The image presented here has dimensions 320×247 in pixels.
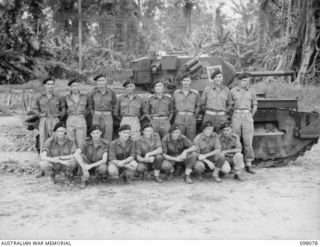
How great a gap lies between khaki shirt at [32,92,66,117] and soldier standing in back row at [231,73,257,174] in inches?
107

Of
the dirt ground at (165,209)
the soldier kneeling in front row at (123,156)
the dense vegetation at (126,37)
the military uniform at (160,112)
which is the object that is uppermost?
the dense vegetation at (126,37)

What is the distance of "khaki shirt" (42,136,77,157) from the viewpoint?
242 inches

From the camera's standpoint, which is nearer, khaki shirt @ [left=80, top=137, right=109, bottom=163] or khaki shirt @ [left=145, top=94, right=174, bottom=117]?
khaki shirt @ [left=80, top=137, right=109, bottom=163]

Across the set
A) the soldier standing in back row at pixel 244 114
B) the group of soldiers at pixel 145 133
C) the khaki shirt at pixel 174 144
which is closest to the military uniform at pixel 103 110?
the group of soldiers at pixel 145 133

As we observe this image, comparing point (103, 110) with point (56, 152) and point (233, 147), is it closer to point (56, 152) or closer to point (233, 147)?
point (56, 152)

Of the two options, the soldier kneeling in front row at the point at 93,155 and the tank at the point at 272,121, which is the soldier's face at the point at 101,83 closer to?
the soldier kneeling in front row at the point at 93,155

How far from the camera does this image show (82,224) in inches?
175

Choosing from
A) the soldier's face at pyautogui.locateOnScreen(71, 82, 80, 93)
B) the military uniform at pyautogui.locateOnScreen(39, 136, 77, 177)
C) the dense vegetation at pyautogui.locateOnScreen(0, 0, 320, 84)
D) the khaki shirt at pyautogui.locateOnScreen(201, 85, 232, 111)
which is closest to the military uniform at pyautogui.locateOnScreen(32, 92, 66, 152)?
the soldier's face at pyautogui.locateOnScreen(71, 82, 80, 93)

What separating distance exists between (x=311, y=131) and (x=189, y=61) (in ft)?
8.00

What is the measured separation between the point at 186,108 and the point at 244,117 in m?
0.95

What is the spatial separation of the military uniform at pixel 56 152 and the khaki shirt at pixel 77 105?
0.58 meters

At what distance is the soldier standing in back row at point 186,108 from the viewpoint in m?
6.70

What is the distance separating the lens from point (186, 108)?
6688mm

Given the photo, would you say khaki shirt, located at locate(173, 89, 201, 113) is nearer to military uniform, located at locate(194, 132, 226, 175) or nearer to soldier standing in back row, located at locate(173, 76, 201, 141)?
soldier standing in back row, located at locate(173, 76, 201, 141)
